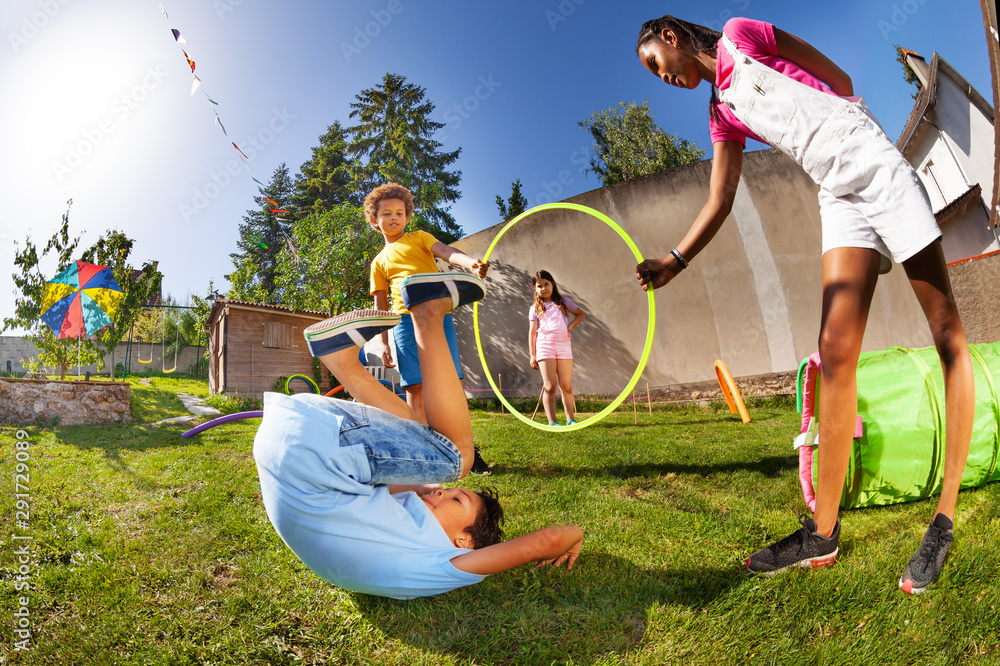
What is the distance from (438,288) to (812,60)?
4.73 feet

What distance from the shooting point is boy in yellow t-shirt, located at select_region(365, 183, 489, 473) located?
10.1 ft

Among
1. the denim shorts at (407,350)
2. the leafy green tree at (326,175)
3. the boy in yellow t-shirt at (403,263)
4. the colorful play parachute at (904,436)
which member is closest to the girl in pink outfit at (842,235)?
the colorful play parachute at (904,436)

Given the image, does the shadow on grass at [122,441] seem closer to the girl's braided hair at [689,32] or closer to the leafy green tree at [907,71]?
the girl's braided hair at [689,32]

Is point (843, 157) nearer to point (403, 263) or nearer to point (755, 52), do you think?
point (755, 52)

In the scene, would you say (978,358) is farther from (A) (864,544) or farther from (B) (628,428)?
(B) (628,428)

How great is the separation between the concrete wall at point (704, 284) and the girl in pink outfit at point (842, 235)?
6.14 meters

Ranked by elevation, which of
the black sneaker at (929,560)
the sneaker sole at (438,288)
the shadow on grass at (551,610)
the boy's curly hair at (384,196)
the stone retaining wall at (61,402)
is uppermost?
the boy's curly hair at (384,196)

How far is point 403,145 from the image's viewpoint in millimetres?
17406

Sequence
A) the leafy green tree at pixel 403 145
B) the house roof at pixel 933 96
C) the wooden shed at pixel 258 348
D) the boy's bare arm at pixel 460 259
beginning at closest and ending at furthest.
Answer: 1. the boy's bare arm at pixel 460 259
2. the house roof at pixel 933 96
3. the wooden shed at pixel 258 348
4. the leafy green tree at pixel 403 145

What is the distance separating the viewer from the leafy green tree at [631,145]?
22.0 m

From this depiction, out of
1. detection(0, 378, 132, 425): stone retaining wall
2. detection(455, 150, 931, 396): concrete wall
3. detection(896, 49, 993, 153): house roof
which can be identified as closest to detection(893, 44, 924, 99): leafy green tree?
detection(896, 49, 993, 153): house roof

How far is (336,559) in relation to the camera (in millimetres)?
1354

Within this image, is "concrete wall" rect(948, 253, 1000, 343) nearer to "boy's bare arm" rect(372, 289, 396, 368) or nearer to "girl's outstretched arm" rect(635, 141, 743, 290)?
"girl's outstretched arm" rect(635, 141, 743, 290)

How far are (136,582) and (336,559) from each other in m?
0.82
